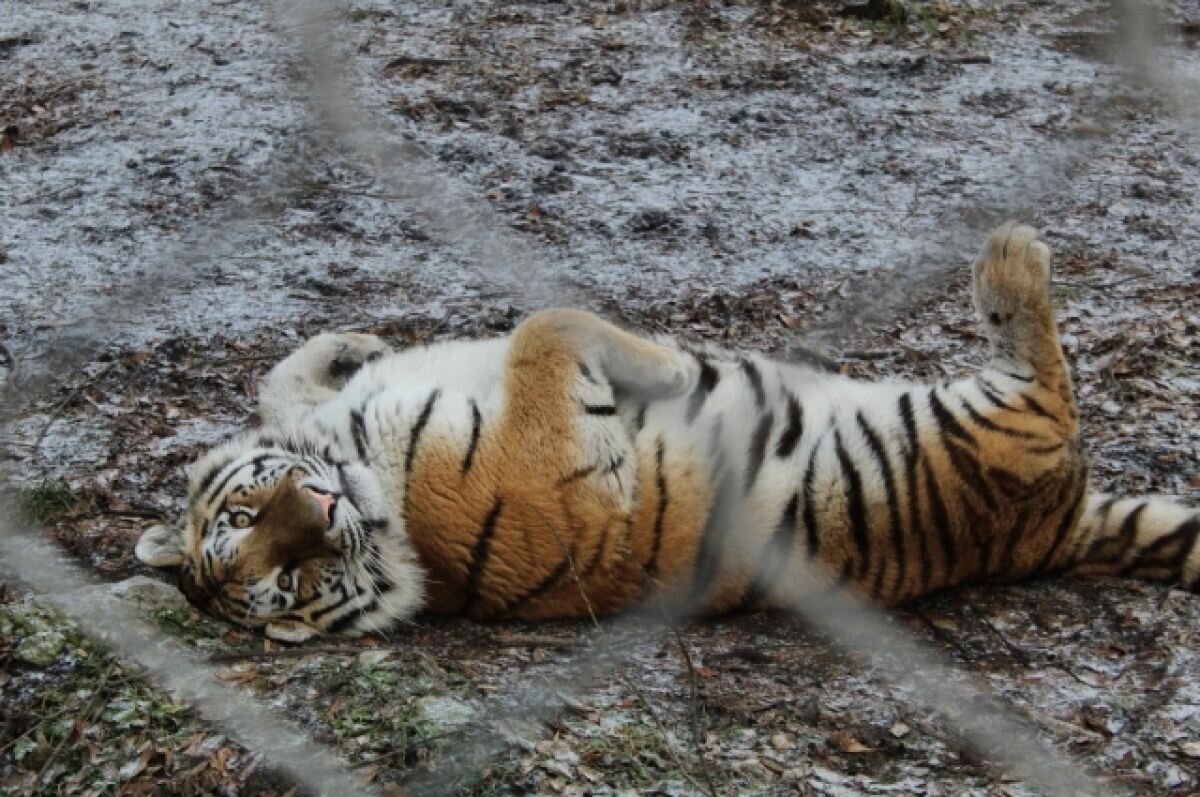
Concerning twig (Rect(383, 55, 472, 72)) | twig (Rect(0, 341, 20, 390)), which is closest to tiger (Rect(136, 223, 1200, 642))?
twig (Rect(0, 341, 20, 390))

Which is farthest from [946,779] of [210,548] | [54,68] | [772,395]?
[54,68]

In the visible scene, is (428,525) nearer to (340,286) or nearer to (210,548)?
(210,548)

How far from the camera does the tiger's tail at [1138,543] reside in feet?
6.87

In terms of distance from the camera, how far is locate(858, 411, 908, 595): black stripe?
81.0 inches

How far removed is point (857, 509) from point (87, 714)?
1.09 meters

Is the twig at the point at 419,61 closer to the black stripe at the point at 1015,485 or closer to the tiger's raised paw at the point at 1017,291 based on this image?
the tiger's raised paw at the point at 1017,291

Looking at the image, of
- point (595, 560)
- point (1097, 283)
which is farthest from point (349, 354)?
point (1097, 283)

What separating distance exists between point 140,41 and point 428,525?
8.06ft

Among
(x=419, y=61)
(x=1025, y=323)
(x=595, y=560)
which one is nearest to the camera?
(x=595, y=560)

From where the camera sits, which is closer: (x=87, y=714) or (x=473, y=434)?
(x=87, y=714)

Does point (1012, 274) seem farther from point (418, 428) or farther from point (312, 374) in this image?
point (312, 374)

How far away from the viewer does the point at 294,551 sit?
1984 mm

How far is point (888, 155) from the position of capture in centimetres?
343

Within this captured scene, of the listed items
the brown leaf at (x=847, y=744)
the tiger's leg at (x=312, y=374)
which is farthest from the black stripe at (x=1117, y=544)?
the tiger's leg at (x=312, y=374)
